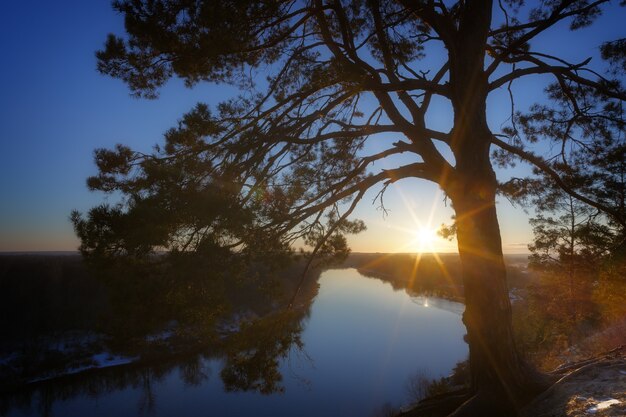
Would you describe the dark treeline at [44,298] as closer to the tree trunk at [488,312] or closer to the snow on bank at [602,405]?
the tree trunk at [488,312]

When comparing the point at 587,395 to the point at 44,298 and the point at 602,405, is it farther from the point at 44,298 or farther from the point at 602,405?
the point at 44,298

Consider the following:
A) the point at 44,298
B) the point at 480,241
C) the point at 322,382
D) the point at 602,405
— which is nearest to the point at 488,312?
the point at 480,241

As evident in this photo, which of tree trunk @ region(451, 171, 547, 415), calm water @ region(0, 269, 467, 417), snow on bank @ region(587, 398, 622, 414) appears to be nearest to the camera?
snow on bank @ region(587, 398, 622, 414)

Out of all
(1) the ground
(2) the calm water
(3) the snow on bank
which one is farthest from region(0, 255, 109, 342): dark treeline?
(3) the snow on bank

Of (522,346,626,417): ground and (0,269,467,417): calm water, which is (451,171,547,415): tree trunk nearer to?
(522,346,626,417): ground

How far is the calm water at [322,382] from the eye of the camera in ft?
42.5

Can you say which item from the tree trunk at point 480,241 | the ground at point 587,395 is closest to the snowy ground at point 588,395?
the ground at point 587,395

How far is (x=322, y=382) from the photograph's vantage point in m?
15.3

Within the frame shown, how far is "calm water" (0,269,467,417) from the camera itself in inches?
510

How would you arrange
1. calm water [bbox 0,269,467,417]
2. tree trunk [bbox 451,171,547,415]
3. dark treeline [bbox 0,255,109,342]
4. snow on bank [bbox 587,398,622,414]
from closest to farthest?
snow on bank [bbox 587,398,622,414] → tree trunk [bbox 451,171,547,415] → calm water [bbox 0,269,467,417] → dark treeline [bbox 0,255,109,342]

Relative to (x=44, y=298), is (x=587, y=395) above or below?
above

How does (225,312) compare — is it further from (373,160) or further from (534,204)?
(534,204)

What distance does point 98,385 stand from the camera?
49.7 ft

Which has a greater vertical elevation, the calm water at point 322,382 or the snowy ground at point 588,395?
the snowy ground at point 588,395
